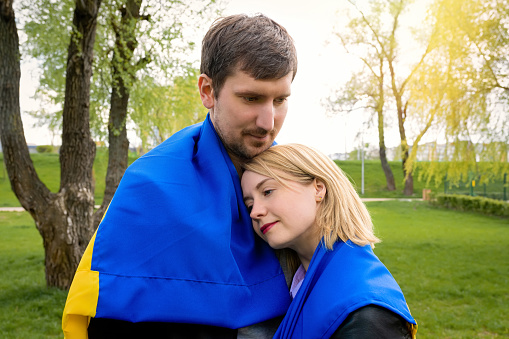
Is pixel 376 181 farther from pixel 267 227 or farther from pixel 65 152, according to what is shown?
pixel 267 227

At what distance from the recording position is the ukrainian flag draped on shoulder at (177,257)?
1.41 m

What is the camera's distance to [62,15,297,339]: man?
1.42 m

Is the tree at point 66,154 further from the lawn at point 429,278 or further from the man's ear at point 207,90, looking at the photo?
the man's ear at point 207,90

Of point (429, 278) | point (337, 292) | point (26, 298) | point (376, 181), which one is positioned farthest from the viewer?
point (376, 181)

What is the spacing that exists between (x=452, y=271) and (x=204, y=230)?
1015 cm

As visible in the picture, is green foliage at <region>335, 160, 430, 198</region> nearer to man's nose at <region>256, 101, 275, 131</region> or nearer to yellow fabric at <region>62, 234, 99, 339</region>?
man's nose at <region>256, 101, 275, 131</region>

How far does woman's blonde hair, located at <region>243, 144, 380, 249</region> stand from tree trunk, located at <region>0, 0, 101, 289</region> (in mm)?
6067

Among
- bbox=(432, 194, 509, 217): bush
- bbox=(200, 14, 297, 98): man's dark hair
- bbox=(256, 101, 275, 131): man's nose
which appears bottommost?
bbox=(432, 194, 509, 217): bush

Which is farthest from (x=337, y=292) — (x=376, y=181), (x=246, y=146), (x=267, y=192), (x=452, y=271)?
(x=376, y=181)

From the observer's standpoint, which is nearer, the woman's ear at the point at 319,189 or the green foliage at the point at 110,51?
the woman's ear at the point at 319,189

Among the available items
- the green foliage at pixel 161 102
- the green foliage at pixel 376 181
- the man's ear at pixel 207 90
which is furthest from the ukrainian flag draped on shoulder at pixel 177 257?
the green foliage at pixel 376 181

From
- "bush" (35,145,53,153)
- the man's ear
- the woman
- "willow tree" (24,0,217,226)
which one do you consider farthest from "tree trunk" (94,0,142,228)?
"bush" (35,145,53,153)

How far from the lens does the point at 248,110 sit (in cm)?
176

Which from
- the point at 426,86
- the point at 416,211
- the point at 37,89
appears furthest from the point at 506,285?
the point at 416,211
